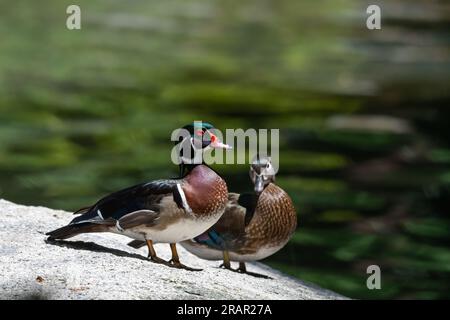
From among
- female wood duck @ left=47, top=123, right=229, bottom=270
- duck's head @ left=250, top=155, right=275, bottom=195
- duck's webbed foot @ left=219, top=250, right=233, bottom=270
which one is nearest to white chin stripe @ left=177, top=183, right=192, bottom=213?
female wood duck @ left=47, top=123, right=229, bottom=270

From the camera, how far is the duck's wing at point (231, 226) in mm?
5789

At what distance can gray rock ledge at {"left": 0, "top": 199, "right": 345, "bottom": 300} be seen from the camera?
199 inches

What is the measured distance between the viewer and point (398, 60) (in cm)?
2316

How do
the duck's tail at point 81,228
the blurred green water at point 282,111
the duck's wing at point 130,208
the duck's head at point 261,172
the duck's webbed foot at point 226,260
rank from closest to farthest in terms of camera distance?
the duck's wing at point 130,208 → the duck's tail at point 81,228 → the duck's head at point 261,172 → the duck's webbed foot at point 226,260 → the blurred green water at point 282,111

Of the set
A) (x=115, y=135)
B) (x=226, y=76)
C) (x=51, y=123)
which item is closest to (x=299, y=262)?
(x=115, y=135)

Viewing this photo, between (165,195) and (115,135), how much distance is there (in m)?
10.0

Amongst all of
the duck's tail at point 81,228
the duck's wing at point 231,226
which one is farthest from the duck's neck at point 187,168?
the duck's wing at point 231,226

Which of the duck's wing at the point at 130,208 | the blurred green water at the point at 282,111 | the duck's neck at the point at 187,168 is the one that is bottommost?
the blurred green water at the point at 282,111

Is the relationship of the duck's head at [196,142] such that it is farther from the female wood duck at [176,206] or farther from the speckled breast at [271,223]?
the speckled breast at [271,223]

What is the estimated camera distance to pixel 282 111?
681 inches

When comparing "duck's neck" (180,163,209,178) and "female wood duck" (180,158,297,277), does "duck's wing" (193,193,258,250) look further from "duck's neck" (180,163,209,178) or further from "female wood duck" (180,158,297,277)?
"duck's neck" (180,163,209,178)

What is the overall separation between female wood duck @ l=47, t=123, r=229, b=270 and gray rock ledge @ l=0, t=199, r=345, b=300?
21cm

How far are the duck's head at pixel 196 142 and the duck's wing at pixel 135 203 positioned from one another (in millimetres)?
133
